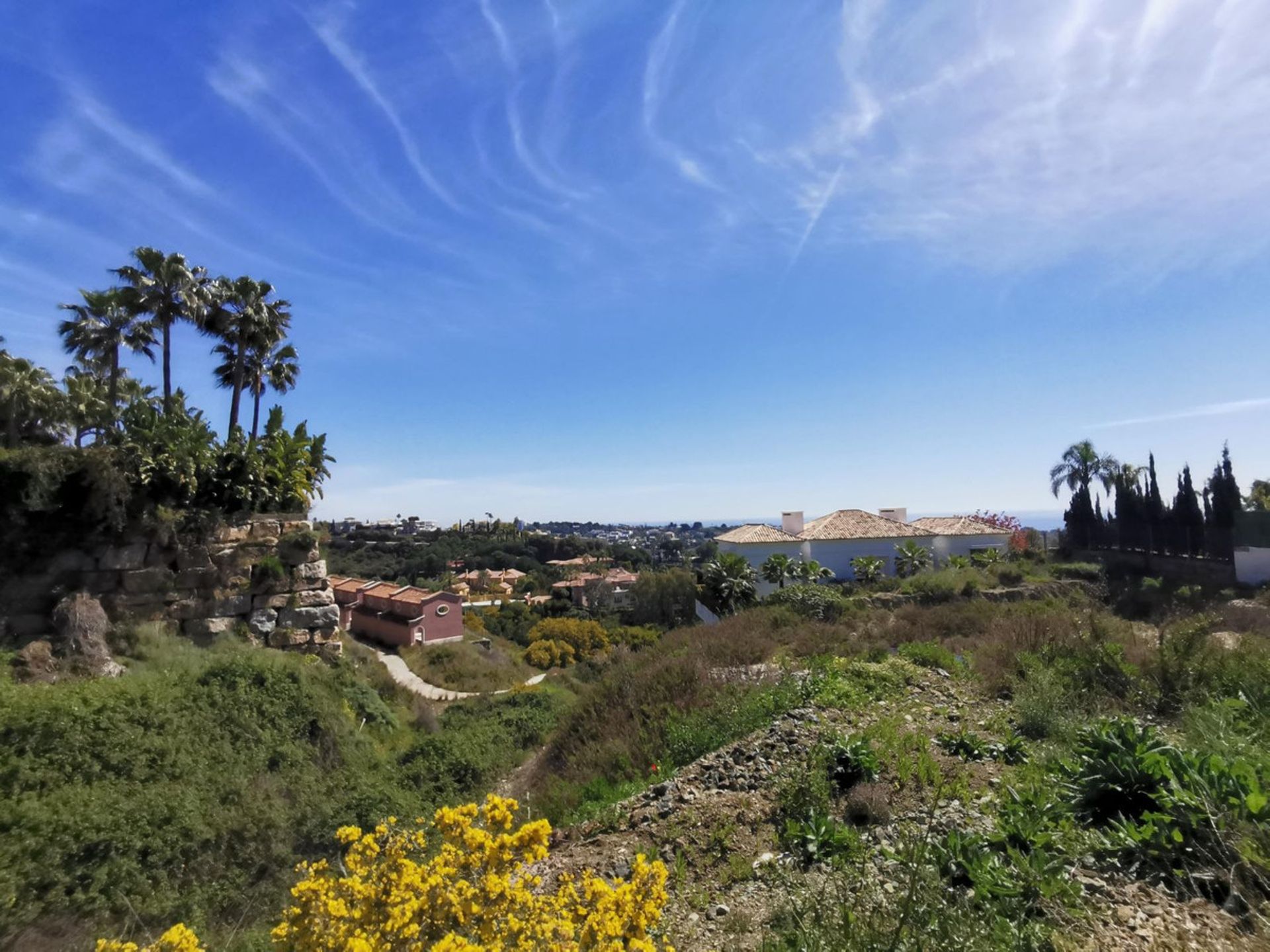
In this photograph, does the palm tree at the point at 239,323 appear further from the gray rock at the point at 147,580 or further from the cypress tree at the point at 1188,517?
the cypress tree at the point at 1188,517

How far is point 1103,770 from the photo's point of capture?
373 cm

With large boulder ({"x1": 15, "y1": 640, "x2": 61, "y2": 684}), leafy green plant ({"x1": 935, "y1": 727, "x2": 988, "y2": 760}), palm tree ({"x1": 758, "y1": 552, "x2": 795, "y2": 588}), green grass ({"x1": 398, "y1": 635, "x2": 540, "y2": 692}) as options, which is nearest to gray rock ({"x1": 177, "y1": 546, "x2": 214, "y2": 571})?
large boulder ({"x1": 15, "y1": 640, "x2": 61, "y2": 684})

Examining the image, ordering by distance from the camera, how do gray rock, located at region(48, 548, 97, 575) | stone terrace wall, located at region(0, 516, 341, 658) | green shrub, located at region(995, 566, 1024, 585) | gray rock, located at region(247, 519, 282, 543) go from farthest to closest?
green shrub, located at region(995, 566, 1024, 585), gray rock, located at region(247, 519, 282, 543), gray rock, located at region(48, 548, 97, 575), stone terrace wall, located at region(0, 516, 341, 658)

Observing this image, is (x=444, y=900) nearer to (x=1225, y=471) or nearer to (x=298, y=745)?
(x=298, y=745)

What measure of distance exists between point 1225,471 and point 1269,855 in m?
30.0

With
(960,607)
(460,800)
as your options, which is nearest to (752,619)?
(960,607)

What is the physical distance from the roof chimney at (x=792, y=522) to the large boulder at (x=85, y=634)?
29.8m

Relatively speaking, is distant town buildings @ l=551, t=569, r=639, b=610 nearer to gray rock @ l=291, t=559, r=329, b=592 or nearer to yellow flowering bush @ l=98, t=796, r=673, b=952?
gray rock @ l=291, t=559, r=329, b=592

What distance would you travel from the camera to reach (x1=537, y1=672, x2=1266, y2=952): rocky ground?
2.61 metres

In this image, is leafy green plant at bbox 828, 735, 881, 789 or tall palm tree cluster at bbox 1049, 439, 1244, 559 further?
tall palm tree cluster at bbox 1049, 439, 1244, 559

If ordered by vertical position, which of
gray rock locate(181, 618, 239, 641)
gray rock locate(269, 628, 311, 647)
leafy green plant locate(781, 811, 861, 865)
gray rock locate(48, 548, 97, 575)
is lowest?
gray rock locate(269, 628, 311, 647)

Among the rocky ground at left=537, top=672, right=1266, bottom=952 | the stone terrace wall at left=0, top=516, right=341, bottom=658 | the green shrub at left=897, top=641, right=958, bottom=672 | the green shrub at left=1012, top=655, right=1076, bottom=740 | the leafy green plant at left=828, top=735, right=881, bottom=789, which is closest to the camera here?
the rocky ground at left=537, top=672, right=1266, bottom=952

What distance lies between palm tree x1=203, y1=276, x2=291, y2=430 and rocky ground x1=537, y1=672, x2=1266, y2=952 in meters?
17.3

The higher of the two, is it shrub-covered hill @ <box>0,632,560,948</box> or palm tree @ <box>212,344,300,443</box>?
palm tree @ <box>212,344,300,443</box>
